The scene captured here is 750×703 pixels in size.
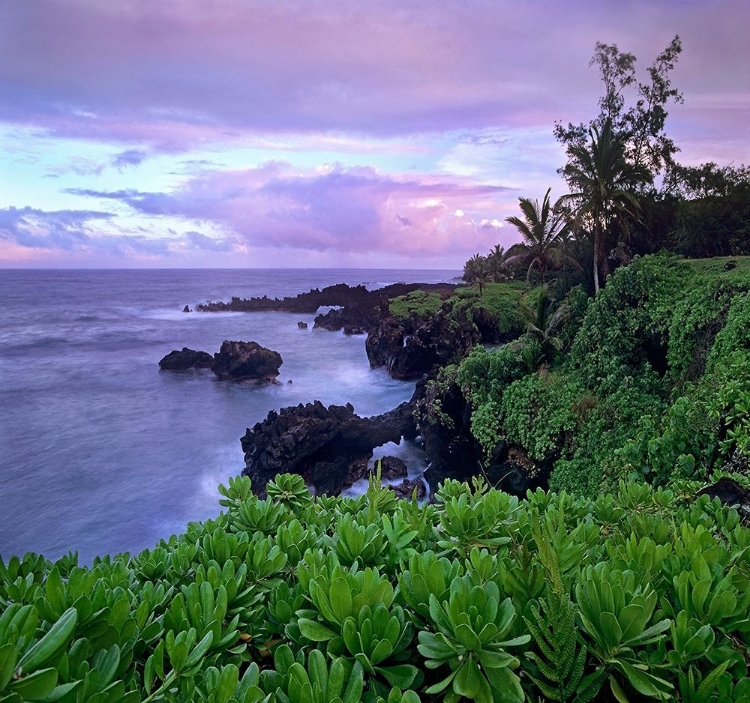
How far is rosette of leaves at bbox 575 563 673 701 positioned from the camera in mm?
1079

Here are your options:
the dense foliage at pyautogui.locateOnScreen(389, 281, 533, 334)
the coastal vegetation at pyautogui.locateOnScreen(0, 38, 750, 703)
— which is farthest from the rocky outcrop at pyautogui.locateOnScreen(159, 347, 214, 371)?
the coastal vegetation at pyautogui.locateOnScreen(0, 38, 750, 703)

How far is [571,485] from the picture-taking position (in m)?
7.42

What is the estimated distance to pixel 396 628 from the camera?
1.13 meters

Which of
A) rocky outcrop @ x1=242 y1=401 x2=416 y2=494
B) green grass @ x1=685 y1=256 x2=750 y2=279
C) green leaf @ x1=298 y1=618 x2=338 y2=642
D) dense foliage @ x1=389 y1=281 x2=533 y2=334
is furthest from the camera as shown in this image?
dense foliage @ x1=389 y1=281 x2=533 y2=334

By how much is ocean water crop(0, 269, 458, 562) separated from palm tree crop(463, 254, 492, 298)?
5694 mm

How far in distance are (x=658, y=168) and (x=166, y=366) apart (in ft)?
65.0

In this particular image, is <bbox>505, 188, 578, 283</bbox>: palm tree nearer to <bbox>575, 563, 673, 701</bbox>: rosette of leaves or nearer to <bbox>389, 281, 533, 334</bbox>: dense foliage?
<bbox>389, 281, 533, 334</bbox>: dense foliage

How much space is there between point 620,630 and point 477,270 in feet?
68.2

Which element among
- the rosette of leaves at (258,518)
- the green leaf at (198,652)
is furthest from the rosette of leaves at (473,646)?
the rosette of leaves at (258,518)

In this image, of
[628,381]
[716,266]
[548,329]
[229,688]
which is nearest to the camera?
[229,688]

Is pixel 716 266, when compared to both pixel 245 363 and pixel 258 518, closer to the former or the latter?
pixel 258 518

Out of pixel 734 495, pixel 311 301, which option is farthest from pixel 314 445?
pixel 311 301

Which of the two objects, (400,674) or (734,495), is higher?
(400,674)

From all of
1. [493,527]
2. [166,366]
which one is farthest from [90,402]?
[493,527]
